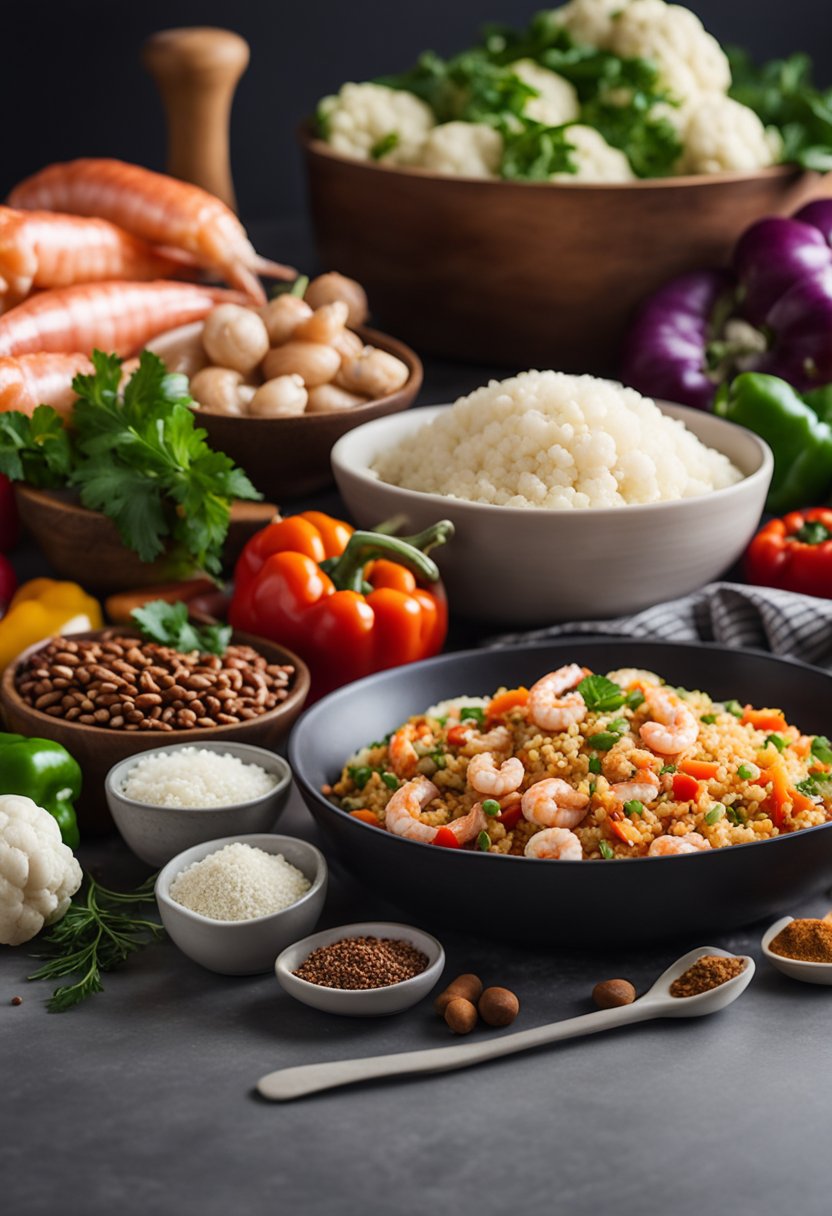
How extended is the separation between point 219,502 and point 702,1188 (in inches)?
48.2

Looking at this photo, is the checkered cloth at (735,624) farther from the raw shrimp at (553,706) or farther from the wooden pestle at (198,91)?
the wooden pestle at (198,91)

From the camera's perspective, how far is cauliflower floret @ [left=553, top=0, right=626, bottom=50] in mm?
3189

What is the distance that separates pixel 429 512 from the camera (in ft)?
7.36

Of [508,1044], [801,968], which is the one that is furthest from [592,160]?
[508,1044]

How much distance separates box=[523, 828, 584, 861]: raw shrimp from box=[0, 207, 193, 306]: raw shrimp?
1.51m

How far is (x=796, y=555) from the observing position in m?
2.43

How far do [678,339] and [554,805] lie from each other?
5.07 feet

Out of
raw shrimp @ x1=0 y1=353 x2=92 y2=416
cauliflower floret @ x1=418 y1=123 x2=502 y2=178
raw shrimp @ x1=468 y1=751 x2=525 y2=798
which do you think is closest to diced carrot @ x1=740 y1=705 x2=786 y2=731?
raw shrimp @ x1=468 y1=751 x2=525 y2=798

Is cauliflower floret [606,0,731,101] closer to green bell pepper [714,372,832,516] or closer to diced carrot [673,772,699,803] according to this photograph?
green bell pepper [714,372,832,516]

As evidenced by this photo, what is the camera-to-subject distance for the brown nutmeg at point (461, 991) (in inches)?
57.9

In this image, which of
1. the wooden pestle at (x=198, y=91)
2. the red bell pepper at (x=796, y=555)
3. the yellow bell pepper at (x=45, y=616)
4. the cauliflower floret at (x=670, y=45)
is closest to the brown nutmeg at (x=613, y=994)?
the yellow bell pepper at (x=45, y=616)

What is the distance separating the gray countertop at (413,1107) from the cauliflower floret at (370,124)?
200 cm

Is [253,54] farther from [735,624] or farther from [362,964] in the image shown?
[362,964]

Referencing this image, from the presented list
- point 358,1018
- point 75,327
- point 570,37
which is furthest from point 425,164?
point 358,1018
